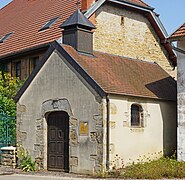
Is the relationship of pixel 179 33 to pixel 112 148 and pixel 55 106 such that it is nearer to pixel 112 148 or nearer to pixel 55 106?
pixel 112 148

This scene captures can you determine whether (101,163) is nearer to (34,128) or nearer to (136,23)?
(34,128)

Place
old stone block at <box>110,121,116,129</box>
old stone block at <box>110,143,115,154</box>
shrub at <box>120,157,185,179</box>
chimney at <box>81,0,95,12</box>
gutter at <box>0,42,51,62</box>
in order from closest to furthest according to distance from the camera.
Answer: shrub at <box>120,157,185,179</box>
old stone block at <box>110,143,115,154</box>
old stone block at <box>110,121,116,129</box>
gutter at <box>0,42,51,62</box>
chimney at <box>81,0,95,12</box>

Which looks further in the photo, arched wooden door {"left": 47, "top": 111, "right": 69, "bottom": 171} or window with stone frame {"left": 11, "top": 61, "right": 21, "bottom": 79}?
window with stone frame {"left": 11, "top": 61, "right": 21, "bottom": 79}

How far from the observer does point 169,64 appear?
26469mm

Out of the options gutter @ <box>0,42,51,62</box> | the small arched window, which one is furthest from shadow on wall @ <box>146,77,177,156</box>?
gutter @ <box>0,42,51,62</box>

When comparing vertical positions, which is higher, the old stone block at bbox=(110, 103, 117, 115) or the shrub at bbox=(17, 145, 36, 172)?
the old stone block at bbox=(110, 103, 117, 115)

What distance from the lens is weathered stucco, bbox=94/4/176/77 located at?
2402 centimetres

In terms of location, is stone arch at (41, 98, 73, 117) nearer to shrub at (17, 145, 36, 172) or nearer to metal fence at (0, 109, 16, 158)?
shrub at (17, 145, 36, 172)

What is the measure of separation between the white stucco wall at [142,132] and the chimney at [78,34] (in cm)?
313

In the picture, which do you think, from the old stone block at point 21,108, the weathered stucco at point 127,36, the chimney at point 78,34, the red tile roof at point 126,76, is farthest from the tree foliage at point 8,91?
the red tile roof at point 126,76

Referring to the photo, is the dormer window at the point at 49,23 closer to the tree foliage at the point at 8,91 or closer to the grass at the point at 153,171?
the tree foliage at the point at 8,91

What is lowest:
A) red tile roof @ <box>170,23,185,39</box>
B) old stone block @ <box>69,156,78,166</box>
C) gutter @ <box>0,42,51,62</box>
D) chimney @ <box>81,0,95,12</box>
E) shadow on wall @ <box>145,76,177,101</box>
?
old stone block @ <box>69,156,78,166</box>

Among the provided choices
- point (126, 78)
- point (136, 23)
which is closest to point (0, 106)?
point (126, 78)

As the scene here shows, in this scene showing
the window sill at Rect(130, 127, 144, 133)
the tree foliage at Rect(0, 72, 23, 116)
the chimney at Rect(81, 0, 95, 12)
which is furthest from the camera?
the chimney at Rect(81, 0, 95, 12)
